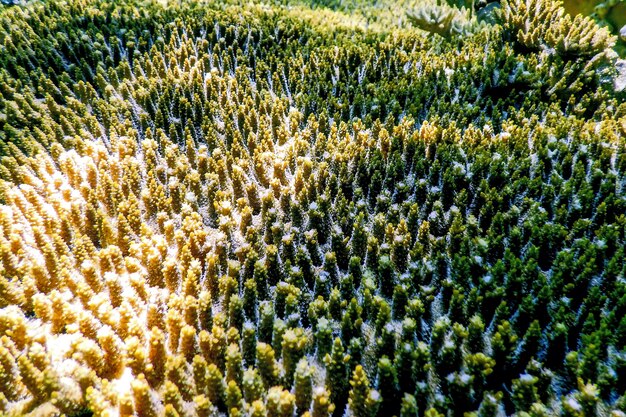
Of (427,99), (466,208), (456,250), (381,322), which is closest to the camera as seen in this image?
(381,322)

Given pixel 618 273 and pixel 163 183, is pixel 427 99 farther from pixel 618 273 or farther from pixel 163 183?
pixel 163 183

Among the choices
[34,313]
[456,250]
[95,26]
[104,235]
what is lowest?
[34,313]

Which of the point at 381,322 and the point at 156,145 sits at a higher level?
the point at 156,145

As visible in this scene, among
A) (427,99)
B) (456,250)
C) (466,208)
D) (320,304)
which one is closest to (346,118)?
(427,99)

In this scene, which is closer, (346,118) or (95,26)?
(346,118)

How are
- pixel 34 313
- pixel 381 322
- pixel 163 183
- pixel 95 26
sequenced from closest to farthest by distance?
pixel 381 322
pixel 34 313
pixel 163 183
pixel 95 26

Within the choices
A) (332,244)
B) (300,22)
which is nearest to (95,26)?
(300,22)
